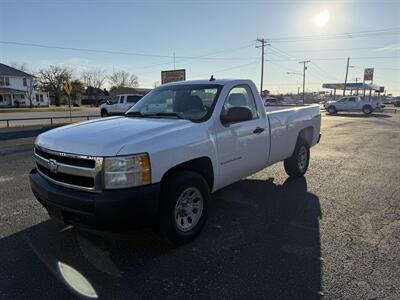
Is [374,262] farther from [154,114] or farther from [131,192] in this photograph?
[154,114]

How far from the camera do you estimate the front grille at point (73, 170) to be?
3.03 metres

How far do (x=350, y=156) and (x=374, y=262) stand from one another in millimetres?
6388

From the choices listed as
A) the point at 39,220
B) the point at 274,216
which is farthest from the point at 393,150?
the point at 39,220

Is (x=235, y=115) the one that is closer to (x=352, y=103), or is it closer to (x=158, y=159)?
(x=158, y=159)

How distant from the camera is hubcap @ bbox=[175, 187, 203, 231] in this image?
11.9ft

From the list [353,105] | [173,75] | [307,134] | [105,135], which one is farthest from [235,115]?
[353,105]

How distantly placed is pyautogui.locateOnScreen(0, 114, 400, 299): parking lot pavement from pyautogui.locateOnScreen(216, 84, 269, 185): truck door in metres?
0.68

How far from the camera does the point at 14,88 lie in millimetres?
66312

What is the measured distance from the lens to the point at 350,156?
915 centimetres

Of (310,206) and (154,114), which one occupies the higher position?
(154,114)

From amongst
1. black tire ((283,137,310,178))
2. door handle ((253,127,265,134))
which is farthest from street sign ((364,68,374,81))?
door handle ((253,127,265,134))

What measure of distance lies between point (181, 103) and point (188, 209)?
1551 mm

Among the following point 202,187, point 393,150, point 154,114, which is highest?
point 154,114

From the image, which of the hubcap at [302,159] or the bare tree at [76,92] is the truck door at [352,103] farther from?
the bare tree at [76,92]
